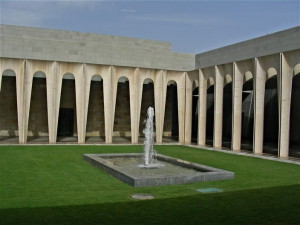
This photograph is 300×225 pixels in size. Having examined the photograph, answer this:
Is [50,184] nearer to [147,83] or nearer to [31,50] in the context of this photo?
[31,50]

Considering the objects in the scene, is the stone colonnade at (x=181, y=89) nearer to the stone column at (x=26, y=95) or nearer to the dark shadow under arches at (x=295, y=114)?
the stone column at (x=26, y=95)

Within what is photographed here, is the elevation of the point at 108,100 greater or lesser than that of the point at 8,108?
greater

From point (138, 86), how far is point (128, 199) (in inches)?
684

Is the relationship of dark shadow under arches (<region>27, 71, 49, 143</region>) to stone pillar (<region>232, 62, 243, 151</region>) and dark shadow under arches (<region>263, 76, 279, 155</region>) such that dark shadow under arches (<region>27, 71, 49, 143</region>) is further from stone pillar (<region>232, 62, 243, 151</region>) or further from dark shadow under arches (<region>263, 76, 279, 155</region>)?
dark shadow under arches (<region>263, 76, 279, 155</region>)

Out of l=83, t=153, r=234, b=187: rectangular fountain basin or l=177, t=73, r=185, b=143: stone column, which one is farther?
l=177, t=73, r=185, b=143: stone column

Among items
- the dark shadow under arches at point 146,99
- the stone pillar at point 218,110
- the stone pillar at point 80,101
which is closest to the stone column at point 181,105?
the stone pillar at point 218,110

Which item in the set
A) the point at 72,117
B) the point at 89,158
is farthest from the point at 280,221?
the point at 72,117

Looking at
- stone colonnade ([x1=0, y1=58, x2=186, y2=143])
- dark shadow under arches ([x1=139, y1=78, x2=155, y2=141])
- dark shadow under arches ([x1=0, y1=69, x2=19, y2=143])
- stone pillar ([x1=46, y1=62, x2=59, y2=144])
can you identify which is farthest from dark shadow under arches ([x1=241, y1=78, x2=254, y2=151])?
dark shadow under arches ([x1=0, y1=69, x2=19, y2=143])

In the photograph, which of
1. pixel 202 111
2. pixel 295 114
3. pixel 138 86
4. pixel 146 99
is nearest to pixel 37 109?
pixel 138 86

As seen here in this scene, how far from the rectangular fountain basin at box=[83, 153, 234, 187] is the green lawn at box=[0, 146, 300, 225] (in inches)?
10.8

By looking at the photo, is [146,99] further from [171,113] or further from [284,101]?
[284,101]

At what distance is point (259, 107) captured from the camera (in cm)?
2056

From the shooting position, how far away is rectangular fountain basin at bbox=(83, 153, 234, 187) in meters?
11.0

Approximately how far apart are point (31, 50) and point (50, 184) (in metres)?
15.8
